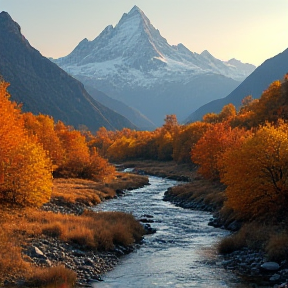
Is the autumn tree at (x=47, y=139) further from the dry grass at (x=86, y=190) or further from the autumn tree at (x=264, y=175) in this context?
the autumn tree at (x=264, y=175)

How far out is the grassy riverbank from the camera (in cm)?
2106

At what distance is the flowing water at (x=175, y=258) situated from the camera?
23062mm

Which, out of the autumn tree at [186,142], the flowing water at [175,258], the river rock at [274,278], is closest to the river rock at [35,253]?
the flowing water at [175,258]

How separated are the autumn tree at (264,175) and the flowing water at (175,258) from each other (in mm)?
4502

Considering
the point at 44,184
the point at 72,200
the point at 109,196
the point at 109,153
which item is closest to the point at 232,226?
the point at 44,184

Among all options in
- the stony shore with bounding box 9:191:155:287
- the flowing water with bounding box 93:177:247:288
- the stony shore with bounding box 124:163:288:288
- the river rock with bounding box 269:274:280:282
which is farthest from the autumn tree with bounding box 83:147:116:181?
the river rock with bounding box 269:274:280:282

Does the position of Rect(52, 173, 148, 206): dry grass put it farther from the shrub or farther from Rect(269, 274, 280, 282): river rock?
Rect(269, 274, 280, 282): river rock

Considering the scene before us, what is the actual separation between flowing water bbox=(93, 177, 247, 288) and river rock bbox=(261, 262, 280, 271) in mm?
2197

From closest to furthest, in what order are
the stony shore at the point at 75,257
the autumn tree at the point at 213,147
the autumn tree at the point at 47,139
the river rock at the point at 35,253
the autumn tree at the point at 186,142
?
1. the stony shore at the point at 75,257
2. the river rock at the point at 35,253
3. the autumn tree at the point at 213,147
4. the autumn tree at the point at 47,139
5. the autumn tree at the point at 186,142

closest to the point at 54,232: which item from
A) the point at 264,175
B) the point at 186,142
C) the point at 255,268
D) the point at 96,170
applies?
the point at 255,268

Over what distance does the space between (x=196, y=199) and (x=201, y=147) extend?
13576 mm

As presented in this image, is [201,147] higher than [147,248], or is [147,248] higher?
[201,147]

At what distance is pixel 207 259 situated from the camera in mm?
27547

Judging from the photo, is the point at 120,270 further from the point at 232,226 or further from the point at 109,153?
the point at 109,153
